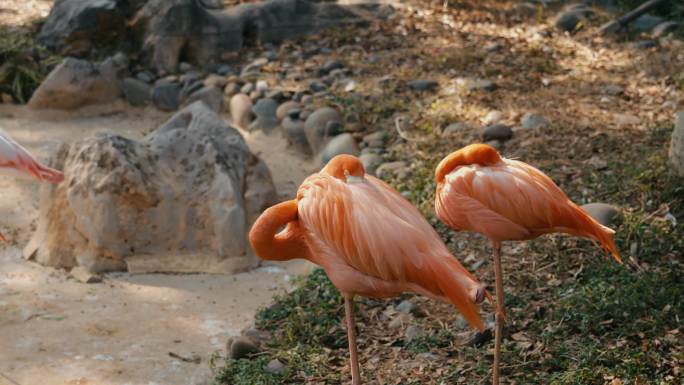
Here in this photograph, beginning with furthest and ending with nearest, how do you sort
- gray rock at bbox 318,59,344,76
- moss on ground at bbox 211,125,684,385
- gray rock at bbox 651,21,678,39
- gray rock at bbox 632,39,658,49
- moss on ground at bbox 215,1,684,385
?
1. gray rock at bbox 651,21,678,39
2. gray rock at bbox 318,59,344,76
3. gray rock at bbox 632,39,658,49
4. moss on ground at bbox 215,1,684,385
5. moss on ground at bbox 211,125,684,385

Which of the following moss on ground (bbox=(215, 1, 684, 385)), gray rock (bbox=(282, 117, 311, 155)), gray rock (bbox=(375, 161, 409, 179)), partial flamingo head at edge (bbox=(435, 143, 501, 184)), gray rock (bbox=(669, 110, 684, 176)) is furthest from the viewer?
gray rock (bbox=(282, 117, 311, 155))

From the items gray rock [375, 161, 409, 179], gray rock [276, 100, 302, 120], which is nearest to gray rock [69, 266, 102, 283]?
gray rock [375, 161, 409, 179]

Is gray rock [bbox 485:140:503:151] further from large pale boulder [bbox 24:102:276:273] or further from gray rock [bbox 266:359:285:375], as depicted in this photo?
gray rock [bbox 266:359:285:375]

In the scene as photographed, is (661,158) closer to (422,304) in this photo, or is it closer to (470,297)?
(422,304)

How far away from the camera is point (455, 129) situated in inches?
236

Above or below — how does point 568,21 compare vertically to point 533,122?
above

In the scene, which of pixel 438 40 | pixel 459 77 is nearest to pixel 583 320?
pixel 459 77

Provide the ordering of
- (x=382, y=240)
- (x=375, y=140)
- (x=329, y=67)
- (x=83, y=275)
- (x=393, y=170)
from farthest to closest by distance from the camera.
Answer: (x=329, y=67), (x=375, y=140), (x=393, y=170), (x=83, y=275), (x=382, y=240)

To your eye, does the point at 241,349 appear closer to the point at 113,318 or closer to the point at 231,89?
the point at 113,318

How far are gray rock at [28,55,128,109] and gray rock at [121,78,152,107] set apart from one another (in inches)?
3.6

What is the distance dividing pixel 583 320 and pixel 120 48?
547 centimetres

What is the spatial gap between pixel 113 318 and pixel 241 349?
84cm

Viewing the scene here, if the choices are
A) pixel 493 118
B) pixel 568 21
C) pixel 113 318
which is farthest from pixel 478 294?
pixel 568 21

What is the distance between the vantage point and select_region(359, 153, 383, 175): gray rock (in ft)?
18.8
